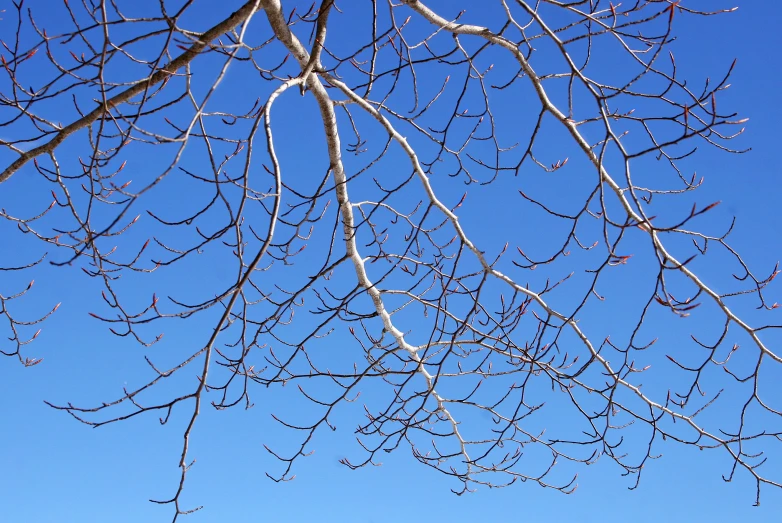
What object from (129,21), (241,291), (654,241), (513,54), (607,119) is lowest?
(241,291)

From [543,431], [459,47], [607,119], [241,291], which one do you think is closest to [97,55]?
[241,291]

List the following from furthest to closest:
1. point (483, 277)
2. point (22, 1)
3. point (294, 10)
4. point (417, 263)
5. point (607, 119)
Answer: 1. point (417, 263)
2. point (483, 277)
3. point (294, 10)
4. point (22, 1)
5. point (607, 119)

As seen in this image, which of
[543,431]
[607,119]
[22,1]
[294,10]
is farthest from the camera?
[543,431]

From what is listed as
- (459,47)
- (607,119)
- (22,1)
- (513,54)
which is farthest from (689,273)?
(22,1)

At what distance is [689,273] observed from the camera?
3.06 meters

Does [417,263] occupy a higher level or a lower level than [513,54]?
lower

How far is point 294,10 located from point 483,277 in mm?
1515

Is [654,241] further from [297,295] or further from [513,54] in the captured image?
[297,295]

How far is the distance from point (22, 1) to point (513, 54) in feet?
7.03

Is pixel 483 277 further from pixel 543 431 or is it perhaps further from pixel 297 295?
pixel 543 431

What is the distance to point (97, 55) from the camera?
308 cm

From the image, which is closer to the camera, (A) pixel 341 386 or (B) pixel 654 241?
(B) pixel 654 241

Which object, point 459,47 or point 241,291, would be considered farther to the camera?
point 459,47

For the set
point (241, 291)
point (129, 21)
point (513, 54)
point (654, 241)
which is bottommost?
point (241, 291)
